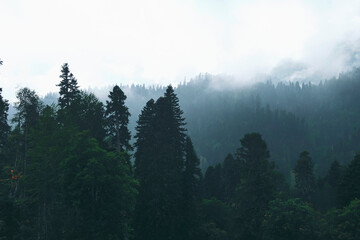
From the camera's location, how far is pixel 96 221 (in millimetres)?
21406

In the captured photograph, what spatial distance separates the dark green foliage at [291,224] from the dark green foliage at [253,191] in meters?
5.46

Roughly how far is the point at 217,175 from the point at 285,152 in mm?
128909

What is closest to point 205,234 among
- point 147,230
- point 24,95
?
point 147,230

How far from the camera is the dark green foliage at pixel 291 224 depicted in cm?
→ 2720

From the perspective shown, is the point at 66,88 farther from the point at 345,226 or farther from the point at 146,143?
the point at 345,226

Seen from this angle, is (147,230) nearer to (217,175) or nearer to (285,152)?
(217,175)

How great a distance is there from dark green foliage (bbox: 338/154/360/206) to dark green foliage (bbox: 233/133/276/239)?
1145 cm

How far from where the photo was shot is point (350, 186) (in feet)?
125

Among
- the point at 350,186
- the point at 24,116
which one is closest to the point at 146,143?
the point at 24,116

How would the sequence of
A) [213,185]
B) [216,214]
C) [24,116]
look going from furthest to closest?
[213,185] → [216,214] → [24,116]

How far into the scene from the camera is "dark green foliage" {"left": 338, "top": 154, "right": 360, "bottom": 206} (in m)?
37.4

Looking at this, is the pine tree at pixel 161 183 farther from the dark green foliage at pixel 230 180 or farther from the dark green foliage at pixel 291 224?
the dark green foliage at pixel 230 180

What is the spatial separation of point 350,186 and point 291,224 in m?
17.0

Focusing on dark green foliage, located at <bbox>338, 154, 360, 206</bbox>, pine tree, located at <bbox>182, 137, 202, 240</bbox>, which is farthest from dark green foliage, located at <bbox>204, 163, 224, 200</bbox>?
pine tree, located at <bbox>182, 137, 202, 240</bbox>
